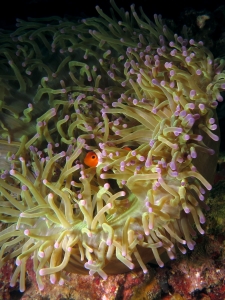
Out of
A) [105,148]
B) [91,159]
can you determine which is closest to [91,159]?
[91,159]

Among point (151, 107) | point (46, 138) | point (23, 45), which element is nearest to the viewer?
point (151, 107)

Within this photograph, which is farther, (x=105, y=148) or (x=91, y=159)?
(x=91, y=159)

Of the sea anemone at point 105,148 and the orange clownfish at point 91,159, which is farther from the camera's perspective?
the orange clownfish at point 91,159

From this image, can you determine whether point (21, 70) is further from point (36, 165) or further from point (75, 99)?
point (36, 165)

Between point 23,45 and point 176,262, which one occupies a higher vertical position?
point 23,45

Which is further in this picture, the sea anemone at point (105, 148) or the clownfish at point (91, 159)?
the clownfish at point (91, 159)

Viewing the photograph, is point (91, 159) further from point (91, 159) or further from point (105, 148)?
point (105, 148)


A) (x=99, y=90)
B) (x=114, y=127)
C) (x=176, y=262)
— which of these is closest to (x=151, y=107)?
(x=114, y=127)

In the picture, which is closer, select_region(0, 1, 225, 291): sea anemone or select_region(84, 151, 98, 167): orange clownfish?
select_region(0, 1, 225, 291): sea anemone
